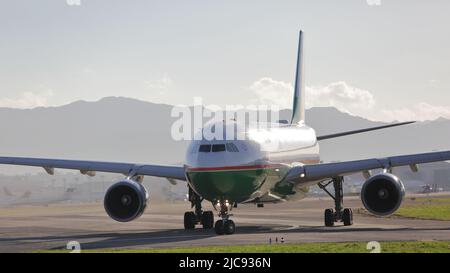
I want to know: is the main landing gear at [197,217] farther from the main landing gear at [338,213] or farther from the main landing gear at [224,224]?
the main landing gear at [338,213]

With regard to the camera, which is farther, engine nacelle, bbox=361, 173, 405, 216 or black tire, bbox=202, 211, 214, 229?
black tire, bbox=202, 211, 214, 229

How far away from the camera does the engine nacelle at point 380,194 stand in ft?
105

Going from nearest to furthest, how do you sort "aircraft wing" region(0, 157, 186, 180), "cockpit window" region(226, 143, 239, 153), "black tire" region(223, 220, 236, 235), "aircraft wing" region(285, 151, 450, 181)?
"black tire" region(223, 220, 236, 235), "cockpit window" region(226, 143, 239, 153), "aircraft wing" region(285, 151, 450, 181), "aircraft wing" region(0, 157, 186, 180)

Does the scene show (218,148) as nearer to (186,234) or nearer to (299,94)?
(186,234)

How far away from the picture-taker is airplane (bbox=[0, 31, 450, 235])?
30578mm

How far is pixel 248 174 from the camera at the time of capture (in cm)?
3136

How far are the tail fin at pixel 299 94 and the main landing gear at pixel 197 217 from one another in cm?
1226

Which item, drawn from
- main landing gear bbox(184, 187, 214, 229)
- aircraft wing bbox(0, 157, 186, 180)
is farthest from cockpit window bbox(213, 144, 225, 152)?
main landing gear bbox(184, 187, 214, 229)

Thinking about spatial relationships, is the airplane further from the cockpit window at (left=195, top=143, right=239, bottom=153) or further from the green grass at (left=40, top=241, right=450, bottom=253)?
the green grass at (left=40, top=241, right=450, bottom=253)

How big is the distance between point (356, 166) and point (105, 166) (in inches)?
439
